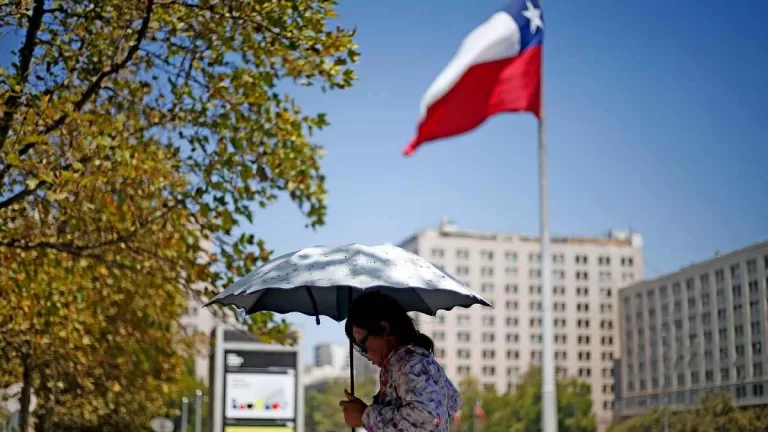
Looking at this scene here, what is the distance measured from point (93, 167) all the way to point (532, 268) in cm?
19008

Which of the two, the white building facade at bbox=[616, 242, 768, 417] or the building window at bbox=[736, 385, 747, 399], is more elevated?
the white building facade at bbox=[616, 242, 768, 417]

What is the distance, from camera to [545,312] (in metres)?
23.1

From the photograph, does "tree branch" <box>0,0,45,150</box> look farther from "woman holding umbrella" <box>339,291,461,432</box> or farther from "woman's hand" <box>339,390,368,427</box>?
"woman holding umbrella" <box>339,291,461,432</box>

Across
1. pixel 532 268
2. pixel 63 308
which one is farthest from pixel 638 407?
pixel 63 308

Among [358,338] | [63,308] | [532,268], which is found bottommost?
[358,338]

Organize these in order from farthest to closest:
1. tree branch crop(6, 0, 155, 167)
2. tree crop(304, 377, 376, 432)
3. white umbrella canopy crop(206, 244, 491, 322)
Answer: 1. tree crop(304, 377, 376, 432)
2. tree branch crop(6, 0, 155, 167)
3. white umbrella canopy crop(206, 244, 491, 322)

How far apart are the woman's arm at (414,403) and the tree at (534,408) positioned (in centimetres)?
13392

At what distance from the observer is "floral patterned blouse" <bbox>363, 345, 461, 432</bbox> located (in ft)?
18.0

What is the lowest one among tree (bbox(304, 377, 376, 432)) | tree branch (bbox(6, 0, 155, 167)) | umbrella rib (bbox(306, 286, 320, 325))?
umbrella rib (bbox(306, 286, 320, 325))

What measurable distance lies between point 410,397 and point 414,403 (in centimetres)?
5

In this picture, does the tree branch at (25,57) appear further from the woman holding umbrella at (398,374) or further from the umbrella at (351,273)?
the woman holding umbrella at (398,374)

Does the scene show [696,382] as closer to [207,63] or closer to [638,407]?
[638,407]

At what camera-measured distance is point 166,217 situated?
13258 millimetres

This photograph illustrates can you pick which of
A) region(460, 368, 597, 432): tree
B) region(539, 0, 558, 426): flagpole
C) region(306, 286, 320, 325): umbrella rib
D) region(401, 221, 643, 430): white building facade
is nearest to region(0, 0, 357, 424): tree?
region(306, 286, 320, 325): umbrella rib
